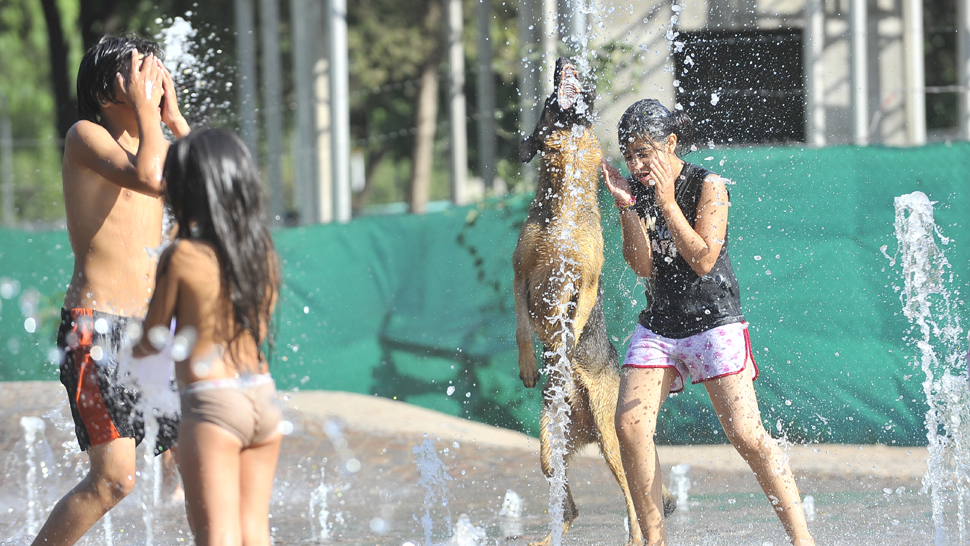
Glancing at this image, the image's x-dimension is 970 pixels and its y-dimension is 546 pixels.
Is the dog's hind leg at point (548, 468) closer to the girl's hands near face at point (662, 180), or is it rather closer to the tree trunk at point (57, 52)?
the girl's hands near face at point (662, 180)

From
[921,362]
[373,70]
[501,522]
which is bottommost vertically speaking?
[501,522]

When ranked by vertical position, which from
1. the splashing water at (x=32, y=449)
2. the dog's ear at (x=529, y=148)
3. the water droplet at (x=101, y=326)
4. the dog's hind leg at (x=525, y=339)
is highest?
the dog's ear at (x=529, y=148)

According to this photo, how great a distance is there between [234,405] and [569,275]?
2.14 metres

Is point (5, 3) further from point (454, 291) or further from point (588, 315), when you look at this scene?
point (588, 315)

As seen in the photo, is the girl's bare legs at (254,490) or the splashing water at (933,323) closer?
the girl's bare legs at (254,490)

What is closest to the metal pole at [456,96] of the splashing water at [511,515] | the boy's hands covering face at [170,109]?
the splashing water at [511,515]

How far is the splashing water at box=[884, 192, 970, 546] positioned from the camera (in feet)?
19.7

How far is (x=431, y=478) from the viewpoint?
20.5 ft

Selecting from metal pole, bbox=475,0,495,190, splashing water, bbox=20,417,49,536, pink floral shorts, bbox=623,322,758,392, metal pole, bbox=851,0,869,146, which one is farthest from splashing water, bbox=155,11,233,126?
metal pole, bbox=851,0,869,146

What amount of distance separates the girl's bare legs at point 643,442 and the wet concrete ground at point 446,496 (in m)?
0.69

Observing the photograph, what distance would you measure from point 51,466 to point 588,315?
12.8ft

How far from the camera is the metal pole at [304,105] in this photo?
13359 mm

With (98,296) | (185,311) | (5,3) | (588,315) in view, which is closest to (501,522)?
(588,315)

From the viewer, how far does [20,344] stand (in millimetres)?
8398
